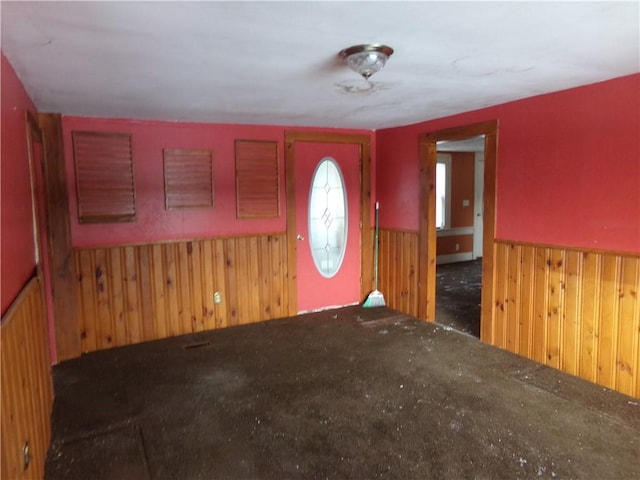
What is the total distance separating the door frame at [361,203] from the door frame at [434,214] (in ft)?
2.52

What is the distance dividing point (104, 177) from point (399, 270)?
10.1 ft

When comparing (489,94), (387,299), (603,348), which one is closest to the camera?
(603,348)

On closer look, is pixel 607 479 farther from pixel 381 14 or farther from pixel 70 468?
pixel 70 468

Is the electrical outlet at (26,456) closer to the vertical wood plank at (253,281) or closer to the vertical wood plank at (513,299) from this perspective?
the vertical wood plank at (253,281)

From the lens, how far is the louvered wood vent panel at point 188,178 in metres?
4.06

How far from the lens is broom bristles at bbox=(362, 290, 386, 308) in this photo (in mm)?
5035

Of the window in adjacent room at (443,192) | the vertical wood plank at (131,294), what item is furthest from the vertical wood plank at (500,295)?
the window in adjacent room at (443,192)

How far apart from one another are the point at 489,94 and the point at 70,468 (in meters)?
3.45

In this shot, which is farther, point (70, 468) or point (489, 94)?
point (489, 94)

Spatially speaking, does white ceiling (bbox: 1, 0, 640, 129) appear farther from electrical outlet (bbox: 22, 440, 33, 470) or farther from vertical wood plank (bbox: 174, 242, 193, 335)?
electrical outlet (bbox: 22, 440, 33, 470)

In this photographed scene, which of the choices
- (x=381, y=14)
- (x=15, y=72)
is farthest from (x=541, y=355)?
(x=15, y=72)

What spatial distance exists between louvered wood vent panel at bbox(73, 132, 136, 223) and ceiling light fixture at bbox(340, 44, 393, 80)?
252 centimetres

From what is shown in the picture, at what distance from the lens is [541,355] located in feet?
11.0

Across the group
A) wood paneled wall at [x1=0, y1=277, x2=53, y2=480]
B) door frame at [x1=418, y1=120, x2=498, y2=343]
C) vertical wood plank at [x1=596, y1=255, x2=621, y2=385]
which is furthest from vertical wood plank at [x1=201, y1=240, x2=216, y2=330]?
vertical wood plank at [x1=596, y1=255, x2=621, y2=385]
